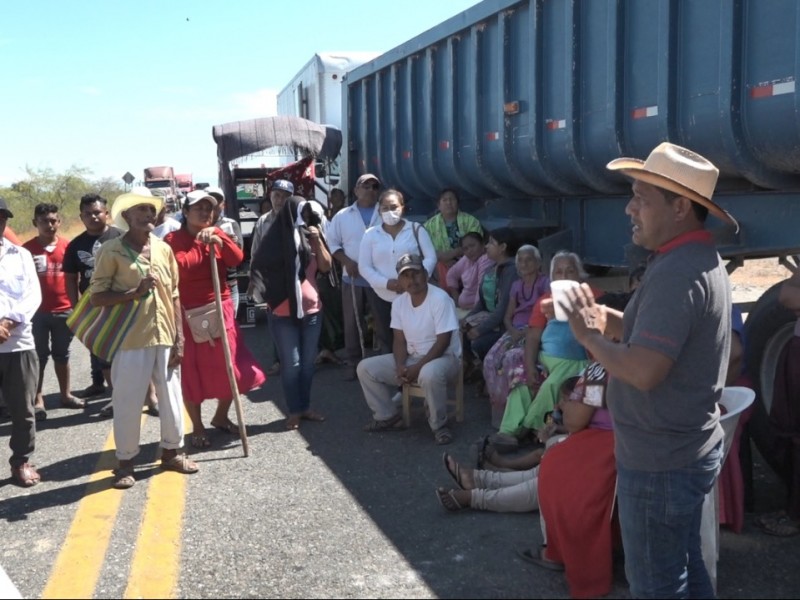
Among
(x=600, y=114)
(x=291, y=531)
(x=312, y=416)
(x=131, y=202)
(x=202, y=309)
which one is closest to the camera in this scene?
(x=291, y=531)

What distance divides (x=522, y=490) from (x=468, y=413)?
222cm

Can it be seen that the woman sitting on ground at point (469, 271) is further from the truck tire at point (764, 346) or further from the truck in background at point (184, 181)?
the truck in background at point (184, 181)

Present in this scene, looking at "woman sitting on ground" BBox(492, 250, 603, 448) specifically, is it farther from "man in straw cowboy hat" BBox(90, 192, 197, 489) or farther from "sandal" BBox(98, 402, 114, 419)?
"sandal" BBox(98, 402, 114, 419)

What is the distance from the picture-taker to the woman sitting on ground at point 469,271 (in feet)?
25.6

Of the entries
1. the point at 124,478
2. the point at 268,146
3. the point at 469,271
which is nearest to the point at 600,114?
the point at 469,271

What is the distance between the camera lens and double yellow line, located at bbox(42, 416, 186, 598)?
3.75m

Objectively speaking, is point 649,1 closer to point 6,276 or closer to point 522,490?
point 522,490

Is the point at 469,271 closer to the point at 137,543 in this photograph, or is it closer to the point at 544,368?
the point at 544,368

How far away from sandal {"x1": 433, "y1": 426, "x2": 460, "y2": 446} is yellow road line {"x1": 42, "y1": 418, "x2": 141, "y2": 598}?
202 cm

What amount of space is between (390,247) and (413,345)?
1042 mm

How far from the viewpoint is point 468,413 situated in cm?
664

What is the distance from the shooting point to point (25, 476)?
529cm

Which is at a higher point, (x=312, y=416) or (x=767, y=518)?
(x=312, y=416)

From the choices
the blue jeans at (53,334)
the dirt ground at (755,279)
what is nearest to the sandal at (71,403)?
the blue jeans at (53,334)
